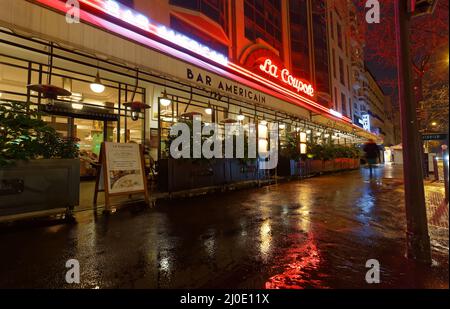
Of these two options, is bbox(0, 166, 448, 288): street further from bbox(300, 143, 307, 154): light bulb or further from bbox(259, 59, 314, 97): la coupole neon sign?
bbox(259, 59, 314, 97): la coupole neon sign

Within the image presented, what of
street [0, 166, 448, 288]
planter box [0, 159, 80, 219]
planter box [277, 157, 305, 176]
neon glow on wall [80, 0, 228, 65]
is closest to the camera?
street [0, 166, 448, 288]

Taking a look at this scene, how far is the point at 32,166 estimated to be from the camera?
515 cm

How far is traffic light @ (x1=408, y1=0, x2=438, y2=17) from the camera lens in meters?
3.04

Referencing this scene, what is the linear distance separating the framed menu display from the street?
2.10ft

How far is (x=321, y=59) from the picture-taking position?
2691 cm

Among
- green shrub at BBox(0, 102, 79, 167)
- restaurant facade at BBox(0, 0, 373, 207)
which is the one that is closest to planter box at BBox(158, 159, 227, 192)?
restaurant facade at BBox(0, 0, 373, 207)

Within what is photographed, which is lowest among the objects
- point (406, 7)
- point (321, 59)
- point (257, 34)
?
point (406, 7)

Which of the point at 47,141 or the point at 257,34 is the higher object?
the point at 257,34

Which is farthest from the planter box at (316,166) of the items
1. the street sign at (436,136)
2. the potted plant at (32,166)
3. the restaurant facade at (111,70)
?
the potted plant at (32,166)

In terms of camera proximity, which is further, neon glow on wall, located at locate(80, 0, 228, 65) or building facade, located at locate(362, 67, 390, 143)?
building facade, located at locate(362, 67, 390, 143)

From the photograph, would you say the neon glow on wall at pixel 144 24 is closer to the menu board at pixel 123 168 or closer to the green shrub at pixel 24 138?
the green shrub at pixel 24 138
